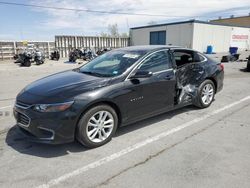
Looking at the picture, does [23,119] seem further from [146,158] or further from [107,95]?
[146,158]

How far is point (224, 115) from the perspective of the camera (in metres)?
4.96

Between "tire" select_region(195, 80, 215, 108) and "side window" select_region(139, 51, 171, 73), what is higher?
"side window" select_region(139, 51, 171, 73)

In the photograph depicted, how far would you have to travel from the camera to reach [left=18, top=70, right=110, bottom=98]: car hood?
3.34 meters

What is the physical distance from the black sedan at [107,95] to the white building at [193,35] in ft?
74.6

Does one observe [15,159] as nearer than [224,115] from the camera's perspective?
Yes

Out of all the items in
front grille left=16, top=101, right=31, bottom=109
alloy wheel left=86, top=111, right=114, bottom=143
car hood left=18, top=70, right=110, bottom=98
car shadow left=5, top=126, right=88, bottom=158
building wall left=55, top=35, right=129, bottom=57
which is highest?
building wall left=55, top=35, right=129, bottom=57

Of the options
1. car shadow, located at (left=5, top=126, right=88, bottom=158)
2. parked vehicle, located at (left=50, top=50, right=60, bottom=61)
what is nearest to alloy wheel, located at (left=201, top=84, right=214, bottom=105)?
car shadow, located at (left=5, top=126, right=88, bottom=158)

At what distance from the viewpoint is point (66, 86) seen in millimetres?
3508

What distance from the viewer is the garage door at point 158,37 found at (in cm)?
2886

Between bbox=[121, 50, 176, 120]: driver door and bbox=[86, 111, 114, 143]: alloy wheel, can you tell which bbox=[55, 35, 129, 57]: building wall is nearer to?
bbox=[121, 50, 176, 120]: driver door

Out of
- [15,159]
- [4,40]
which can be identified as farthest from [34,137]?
[4,40]

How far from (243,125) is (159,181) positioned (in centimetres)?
257

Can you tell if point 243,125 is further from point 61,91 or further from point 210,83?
point 61,91

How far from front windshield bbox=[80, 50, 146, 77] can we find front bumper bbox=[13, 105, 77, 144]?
1073 millimetres
